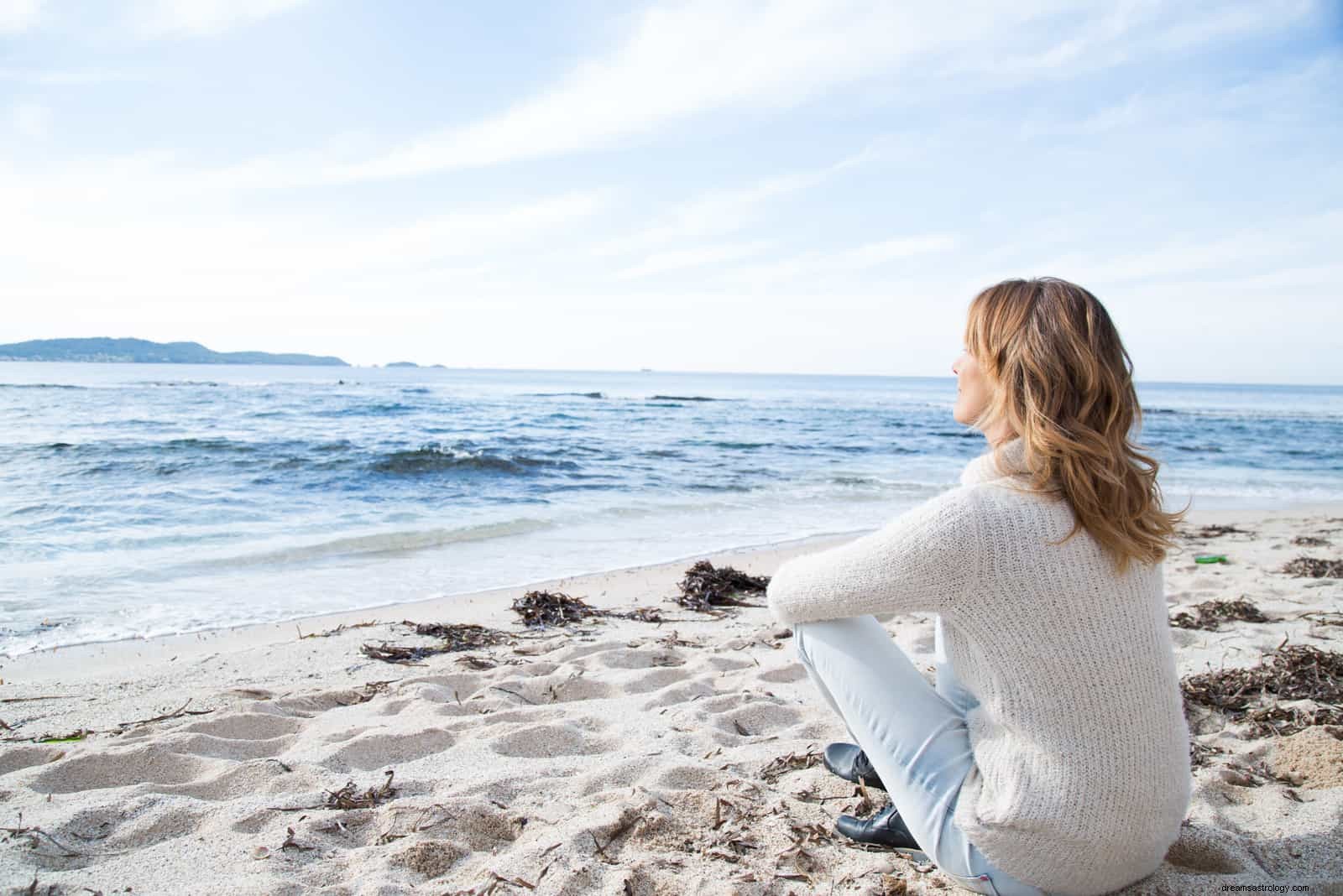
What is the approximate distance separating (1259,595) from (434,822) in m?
4.94

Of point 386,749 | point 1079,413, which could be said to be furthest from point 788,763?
point 1079,413

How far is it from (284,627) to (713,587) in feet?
8.39

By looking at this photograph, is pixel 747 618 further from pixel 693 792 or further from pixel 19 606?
pixel 19 606

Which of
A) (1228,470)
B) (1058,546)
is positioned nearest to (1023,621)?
(1058,546)

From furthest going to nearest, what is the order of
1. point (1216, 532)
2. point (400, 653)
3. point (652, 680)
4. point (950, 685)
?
1. point (1216, 532)
2. point (400, 653)
3. point (652, 680)
4. point (950, 685)

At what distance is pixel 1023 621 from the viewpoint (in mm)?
1575

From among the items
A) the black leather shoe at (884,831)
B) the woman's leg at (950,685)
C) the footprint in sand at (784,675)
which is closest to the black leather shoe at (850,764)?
the black leather shoe at (884,831)

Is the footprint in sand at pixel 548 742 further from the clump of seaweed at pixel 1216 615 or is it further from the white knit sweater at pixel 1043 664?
the clump of seaweed at pixel 1216 615

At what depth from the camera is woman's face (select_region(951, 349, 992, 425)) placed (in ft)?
5.84

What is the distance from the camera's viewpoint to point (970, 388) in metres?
1.83

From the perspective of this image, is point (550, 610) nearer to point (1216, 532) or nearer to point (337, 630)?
point (337, 630)

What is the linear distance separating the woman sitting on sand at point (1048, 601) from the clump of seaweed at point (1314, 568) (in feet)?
16.0

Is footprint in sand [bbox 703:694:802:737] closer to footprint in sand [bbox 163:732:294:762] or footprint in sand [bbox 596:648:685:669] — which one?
footprint in sand [bbox 596:648:685:669]

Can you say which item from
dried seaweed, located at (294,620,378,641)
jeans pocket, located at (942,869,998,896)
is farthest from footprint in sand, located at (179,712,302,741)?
jeans pocket, located at (942,869,998,896)
